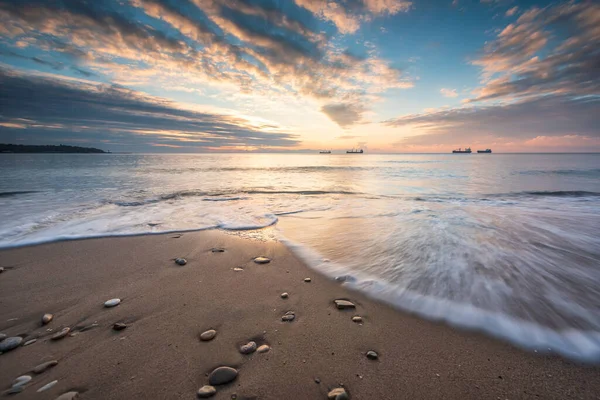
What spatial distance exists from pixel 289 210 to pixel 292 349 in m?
6.56

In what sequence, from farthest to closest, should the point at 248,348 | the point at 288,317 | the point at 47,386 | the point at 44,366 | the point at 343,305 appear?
the point at 343,305 → the point at 288,317 → the point at 248,348 → the point at 44,366 → the point at 47,386

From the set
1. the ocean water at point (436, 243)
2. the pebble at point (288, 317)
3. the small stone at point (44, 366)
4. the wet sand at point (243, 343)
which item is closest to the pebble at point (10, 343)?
the wet sand at point (243, 343)

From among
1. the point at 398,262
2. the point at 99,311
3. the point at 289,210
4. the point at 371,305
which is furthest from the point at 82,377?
the point at 289,210

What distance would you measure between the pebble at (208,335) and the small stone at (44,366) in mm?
1156

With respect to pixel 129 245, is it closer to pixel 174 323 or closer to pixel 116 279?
pixel 116 279

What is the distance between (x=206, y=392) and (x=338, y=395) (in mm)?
961

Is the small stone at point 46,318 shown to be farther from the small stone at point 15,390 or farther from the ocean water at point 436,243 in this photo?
the ocean water at point 436,243

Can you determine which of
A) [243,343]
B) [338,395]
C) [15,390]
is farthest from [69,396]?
[338,395]

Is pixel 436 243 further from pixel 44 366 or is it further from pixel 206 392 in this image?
pixel 44 366

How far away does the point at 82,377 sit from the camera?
6.26ft

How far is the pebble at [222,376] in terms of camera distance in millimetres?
1852

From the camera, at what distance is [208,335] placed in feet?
7.65

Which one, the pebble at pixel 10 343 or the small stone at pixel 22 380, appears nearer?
the small stone at pixel 22 380

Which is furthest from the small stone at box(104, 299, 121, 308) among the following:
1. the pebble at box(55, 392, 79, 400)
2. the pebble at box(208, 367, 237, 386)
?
the pebble at box(208, 367, 237, 386)
